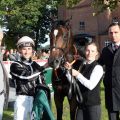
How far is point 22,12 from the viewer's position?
39.3 metres

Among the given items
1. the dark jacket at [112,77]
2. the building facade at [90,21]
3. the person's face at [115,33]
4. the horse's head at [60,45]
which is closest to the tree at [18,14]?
the building facade at [90,21]

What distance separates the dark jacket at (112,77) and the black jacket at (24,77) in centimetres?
108

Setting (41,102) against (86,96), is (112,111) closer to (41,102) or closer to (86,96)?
(86,96)

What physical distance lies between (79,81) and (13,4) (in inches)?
1350

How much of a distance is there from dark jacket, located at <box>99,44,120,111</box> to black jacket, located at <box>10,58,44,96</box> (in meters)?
1.08

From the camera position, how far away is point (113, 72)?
5.89 metres

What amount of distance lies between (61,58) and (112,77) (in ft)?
3.02

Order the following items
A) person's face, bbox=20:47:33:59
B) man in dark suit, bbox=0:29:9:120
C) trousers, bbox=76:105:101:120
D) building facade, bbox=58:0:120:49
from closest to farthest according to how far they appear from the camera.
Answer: man in dark suit, bbox=0:29:9:120
trousers, bbox=76:105:101:120
person's face, bbox=20:47:33:59
building facade, bbox=58:0:120:49

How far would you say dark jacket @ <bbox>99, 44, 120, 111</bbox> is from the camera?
19.3 ft

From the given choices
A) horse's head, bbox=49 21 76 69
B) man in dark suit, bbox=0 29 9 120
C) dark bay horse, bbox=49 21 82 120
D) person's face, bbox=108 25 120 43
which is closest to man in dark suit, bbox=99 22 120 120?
person's face, bbox=108 25 120 43

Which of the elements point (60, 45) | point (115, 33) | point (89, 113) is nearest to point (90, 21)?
point (60, 45)

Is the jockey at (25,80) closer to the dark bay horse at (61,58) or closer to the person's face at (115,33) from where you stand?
the dark bay horse at (61,58)

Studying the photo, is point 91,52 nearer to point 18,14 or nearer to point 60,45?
point 60,45

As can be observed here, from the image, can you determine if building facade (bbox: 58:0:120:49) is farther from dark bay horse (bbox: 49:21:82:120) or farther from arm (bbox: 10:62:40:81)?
arm (bbox: 10:62:40:81)
